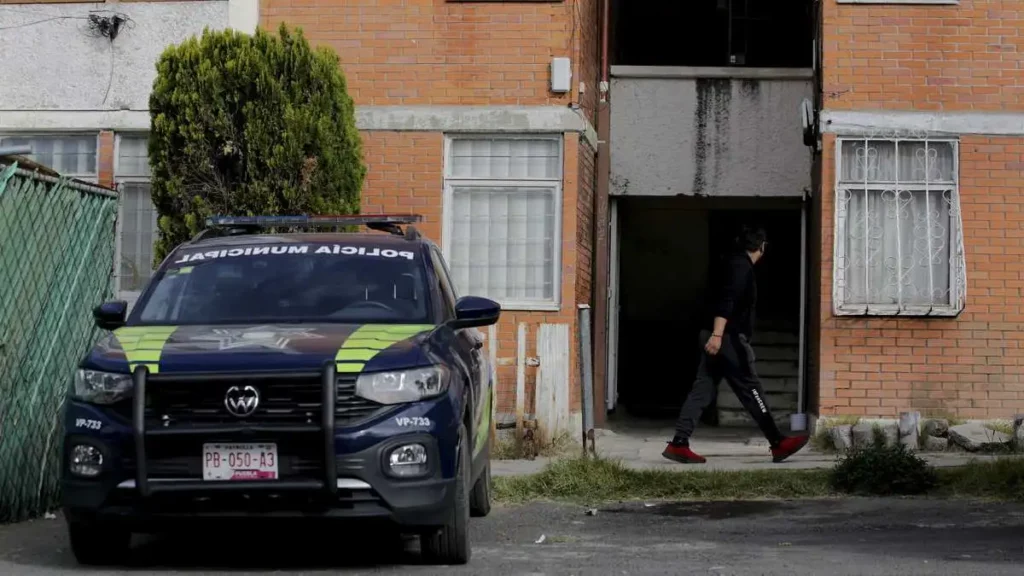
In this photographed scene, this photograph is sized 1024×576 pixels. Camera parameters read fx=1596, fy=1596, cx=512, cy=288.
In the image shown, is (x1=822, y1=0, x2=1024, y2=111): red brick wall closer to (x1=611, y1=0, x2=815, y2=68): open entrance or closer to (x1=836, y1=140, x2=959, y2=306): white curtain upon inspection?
(x1=836, y1=140, x2=959, y2=306): white curtain

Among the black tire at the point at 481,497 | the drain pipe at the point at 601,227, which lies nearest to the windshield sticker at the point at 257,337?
the black tire at the point at 481,497

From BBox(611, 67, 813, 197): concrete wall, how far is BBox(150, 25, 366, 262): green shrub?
3.91m

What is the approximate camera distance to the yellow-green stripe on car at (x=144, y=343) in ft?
24.2

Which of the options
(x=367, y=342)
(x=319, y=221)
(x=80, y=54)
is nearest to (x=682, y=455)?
(x=319, y=221)

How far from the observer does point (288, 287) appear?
27.8 feet

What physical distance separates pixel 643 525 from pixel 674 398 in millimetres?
10763

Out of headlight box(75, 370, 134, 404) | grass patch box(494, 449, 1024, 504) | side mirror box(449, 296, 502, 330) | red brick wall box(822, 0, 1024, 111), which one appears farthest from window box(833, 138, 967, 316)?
headlight box(75, 370, 134, 404)

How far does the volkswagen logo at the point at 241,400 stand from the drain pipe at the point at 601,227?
28.3ft

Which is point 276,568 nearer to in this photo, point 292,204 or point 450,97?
point 292,204

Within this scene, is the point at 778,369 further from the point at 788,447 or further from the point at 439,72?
the point at 439,72

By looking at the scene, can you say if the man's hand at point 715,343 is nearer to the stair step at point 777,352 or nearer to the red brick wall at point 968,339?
the red brick wall at point 968,339

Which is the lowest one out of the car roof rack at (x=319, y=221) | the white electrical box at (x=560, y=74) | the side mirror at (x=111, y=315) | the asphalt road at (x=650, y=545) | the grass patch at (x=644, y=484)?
the asphalt road at (x=650, y=545)

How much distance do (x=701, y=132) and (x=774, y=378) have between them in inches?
122

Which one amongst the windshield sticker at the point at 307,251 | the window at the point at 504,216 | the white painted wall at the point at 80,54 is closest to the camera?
the windshield sticker at the point at 307,251
